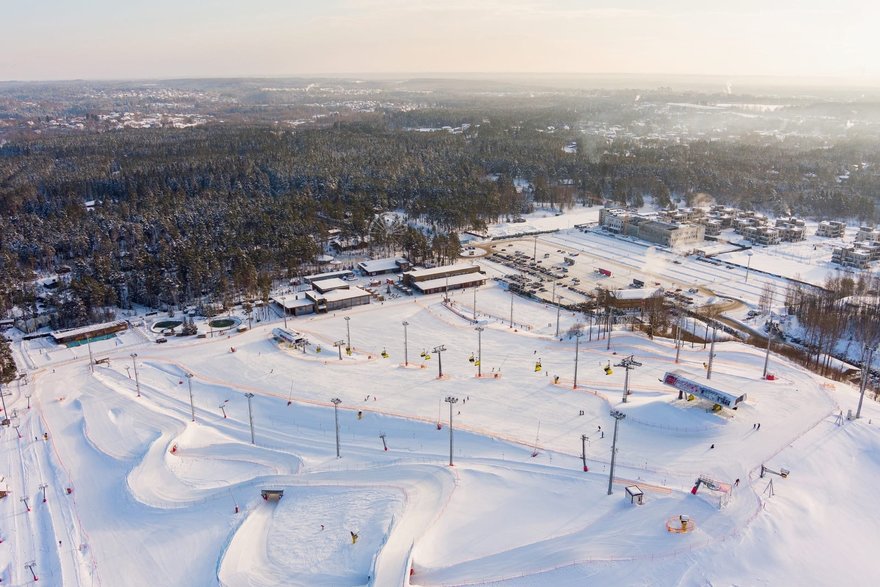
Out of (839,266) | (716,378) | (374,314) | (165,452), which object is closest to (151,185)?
(374,314)

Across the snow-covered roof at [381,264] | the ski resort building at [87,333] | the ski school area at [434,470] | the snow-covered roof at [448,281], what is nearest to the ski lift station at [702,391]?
→ the ski school area at [434,470]

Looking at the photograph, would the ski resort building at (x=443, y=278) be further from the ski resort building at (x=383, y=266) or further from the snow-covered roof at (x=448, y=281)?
the ski resort building at (x=383, y=266)

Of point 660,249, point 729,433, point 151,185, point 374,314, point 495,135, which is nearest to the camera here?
point 729,433

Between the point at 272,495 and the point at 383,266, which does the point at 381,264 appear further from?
the point at 272,495

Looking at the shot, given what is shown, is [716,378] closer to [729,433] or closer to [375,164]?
[729,433]

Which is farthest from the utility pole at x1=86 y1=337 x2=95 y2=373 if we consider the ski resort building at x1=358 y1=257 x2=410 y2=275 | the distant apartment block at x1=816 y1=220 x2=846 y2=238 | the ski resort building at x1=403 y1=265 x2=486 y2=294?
the distant apartment block at x1=816 y1=220 x2=846 y2=238

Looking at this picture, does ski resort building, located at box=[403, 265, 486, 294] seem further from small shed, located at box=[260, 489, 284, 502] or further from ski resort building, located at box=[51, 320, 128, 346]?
small shed, located at box=[260, 489, 284, 502]
